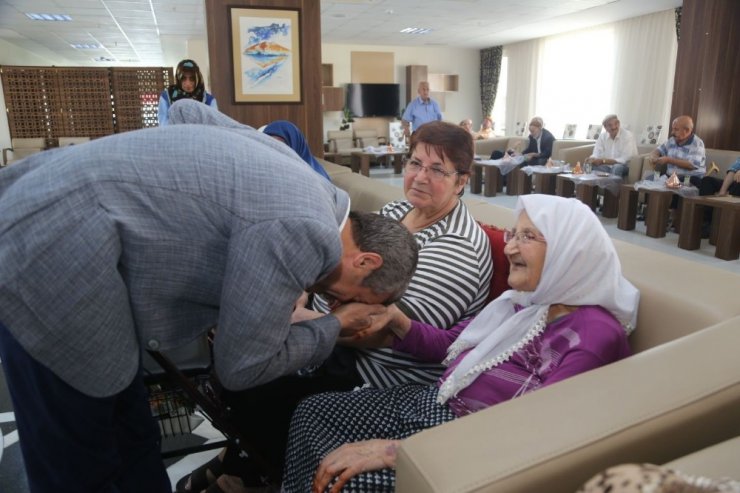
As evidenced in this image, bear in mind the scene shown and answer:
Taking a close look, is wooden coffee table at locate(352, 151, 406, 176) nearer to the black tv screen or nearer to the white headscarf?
the black tv screen

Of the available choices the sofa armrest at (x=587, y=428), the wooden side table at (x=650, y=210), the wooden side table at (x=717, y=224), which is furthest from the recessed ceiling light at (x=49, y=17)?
the sofa armrest at (x=587, y=428)

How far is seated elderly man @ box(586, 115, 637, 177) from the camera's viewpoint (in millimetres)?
6414

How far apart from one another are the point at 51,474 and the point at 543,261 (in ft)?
3.69

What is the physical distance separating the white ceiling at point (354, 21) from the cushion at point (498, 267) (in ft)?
19.3

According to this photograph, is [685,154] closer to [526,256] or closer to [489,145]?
[489,145]

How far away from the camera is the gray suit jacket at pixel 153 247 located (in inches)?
31.4

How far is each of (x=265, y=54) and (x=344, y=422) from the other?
13.1 ft

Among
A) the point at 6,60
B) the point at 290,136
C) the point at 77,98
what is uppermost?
the point at 6,60

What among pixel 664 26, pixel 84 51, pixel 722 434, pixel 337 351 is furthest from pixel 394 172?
pixel 722 434

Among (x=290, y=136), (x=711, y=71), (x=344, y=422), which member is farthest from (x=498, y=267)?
(x=711, y=71)

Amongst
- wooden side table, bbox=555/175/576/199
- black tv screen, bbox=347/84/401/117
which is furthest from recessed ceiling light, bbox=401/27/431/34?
wooden side table, bbox=555/175/576/199

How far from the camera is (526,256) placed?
1324mm

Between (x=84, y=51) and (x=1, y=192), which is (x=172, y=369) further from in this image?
(x=84, y=51)

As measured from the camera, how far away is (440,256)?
5.14ft
